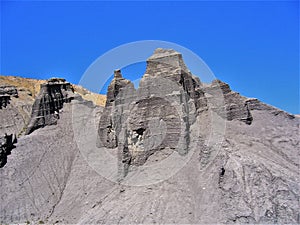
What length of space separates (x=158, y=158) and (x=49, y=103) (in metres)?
21.4

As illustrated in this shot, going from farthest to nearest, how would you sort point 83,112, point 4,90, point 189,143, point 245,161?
point 4,90 < point 83,112 < point 189,143 < point 245,161

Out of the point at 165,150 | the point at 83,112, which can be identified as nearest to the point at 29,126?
the point at 83,112

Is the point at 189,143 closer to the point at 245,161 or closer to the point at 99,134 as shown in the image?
the point at 245,161

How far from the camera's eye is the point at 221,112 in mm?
45688

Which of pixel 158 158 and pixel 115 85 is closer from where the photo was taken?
pixel 158 158

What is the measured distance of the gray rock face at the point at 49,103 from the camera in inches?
2156

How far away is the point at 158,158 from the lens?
4084cm

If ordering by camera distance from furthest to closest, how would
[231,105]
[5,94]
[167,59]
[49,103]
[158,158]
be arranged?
[5,94], [49,103], [231,105], [167,59], [158,158]

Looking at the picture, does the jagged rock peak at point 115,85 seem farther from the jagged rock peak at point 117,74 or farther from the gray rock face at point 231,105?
the gray rock face at point 231,105

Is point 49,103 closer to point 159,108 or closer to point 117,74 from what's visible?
point 117,74

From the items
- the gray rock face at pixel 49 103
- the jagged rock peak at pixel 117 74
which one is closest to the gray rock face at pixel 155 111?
the jagged rock peak at pixel 117 74

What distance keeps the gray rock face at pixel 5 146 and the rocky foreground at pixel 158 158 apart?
13 centimetres

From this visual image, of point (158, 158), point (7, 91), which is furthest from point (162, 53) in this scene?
point (7, 91)

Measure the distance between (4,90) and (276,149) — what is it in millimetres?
47494
